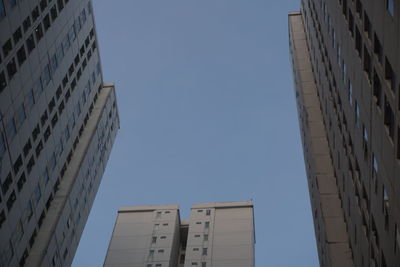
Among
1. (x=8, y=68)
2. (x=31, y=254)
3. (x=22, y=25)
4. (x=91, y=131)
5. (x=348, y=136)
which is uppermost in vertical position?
(x=91, y=131)

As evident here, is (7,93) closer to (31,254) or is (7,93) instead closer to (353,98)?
(31,254)

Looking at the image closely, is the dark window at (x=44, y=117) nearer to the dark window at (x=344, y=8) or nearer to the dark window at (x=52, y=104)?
the dark window at (x=52, y=104)

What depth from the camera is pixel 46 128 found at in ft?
185

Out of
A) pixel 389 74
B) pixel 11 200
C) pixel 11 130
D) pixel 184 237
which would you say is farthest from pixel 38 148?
pixel 184 237

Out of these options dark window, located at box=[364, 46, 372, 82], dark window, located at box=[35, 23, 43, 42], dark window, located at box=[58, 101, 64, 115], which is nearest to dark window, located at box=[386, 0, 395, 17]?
dark window, located at box=[364, 46, 372, 82]

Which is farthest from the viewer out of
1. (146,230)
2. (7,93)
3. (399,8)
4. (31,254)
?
(146,230)

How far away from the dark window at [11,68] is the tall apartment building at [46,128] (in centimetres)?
8

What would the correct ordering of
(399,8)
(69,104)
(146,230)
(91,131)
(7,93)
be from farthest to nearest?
1. (146,230)
2. (91,131)
3. (69,104)
4. (7,93)
5. (399,8)

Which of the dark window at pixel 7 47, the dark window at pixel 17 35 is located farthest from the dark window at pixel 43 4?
the dark window at pixel 7 47

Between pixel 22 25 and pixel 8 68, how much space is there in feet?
13.8

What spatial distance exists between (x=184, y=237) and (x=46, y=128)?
2197 inches

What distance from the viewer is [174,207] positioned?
108m

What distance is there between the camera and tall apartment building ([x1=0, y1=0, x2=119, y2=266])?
48750 mm

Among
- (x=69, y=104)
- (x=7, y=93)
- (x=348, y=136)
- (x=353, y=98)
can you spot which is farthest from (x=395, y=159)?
(x=69, y=104)
